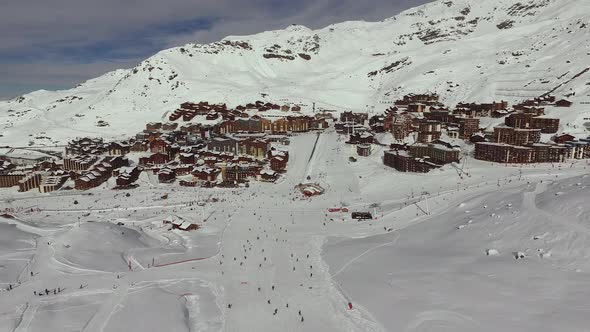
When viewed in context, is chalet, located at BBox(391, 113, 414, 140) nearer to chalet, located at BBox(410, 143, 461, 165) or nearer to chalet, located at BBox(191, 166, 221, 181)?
chalet, located at BBox(410, 143, 461, 165)

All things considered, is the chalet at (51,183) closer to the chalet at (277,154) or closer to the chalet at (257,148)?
the chalet at (257,148)

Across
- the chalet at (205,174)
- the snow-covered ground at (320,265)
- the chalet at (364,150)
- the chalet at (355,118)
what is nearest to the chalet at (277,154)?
the chalet at (205,174)

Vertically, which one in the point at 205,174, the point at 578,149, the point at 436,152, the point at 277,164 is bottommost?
the point at 205,174

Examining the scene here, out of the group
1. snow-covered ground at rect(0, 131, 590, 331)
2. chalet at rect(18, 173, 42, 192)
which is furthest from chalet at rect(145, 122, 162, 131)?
snow-covered ground at rect(0, 131, 590, 331)

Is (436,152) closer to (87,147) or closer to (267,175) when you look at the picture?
(267,175)

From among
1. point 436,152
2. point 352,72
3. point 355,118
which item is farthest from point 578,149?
point 352,72

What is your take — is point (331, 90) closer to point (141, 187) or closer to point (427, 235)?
point (141, 187)

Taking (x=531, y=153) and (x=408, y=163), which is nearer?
(x=531, y=153)

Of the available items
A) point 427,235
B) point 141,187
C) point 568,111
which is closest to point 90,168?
point 141,187
